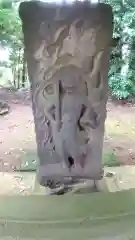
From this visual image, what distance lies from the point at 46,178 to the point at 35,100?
41 centimetres

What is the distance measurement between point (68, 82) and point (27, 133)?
140cm

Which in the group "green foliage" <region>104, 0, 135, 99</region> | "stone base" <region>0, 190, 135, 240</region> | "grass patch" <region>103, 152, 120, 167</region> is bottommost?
"grass patch" <region>103, 152, 120, 167</region>

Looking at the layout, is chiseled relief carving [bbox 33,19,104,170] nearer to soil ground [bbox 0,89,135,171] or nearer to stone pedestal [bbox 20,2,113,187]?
stone pedestal [bbox 20,2,113,187]

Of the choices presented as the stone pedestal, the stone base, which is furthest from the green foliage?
the stone base

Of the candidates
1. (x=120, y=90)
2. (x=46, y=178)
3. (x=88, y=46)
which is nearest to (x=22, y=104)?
(x=120, y=90)

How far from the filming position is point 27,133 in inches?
117

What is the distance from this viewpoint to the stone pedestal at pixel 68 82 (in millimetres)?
1541

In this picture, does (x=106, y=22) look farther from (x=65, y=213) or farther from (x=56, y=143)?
(x=65, y=213)

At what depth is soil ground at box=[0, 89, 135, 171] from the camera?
2.54 metres

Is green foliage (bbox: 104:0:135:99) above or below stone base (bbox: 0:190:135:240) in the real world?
above

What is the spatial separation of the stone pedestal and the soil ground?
65 cm

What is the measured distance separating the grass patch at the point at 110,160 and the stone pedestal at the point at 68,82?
57 cm

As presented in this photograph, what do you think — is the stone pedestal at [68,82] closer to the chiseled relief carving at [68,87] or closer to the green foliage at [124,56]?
the chiseled relief carving at [68,87]

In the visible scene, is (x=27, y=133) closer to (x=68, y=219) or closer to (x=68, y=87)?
(x=68, y=87)
